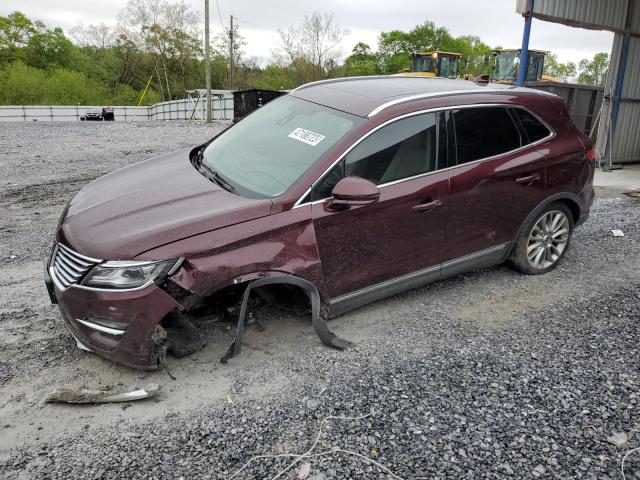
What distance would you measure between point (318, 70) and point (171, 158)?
4250cm

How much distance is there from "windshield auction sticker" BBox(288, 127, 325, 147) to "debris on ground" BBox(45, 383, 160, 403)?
1956mm

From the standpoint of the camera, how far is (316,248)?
11.0 ft

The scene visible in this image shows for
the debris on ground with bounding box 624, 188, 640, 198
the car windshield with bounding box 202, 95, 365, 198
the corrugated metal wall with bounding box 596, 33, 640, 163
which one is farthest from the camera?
the corrugated metal wall with bounding box 596, 33, 640, 163

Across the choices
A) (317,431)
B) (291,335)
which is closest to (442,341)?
(291,335)

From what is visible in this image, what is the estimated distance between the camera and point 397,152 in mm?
3693

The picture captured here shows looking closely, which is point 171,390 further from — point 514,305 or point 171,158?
Result: point 514,305

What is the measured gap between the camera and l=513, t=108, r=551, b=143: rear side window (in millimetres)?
4401

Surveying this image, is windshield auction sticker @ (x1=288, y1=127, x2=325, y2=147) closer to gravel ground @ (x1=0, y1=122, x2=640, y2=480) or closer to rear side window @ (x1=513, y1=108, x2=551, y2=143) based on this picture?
gravel ground @ (x1=0, y1=122, x2=640, y2=480)

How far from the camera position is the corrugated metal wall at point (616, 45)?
9891 millimetres

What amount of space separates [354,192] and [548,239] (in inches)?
98.0

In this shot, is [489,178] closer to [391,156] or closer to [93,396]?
[391,156]

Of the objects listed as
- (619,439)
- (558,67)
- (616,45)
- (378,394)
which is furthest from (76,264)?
(558,67)

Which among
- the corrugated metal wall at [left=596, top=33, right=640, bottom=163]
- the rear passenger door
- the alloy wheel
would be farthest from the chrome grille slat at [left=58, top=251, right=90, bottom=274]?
the corrugated metal wall at [left=596, top=33, right=640, bottom=163]

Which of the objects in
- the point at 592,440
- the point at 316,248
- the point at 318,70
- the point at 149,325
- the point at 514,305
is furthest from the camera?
the point at 318,70
